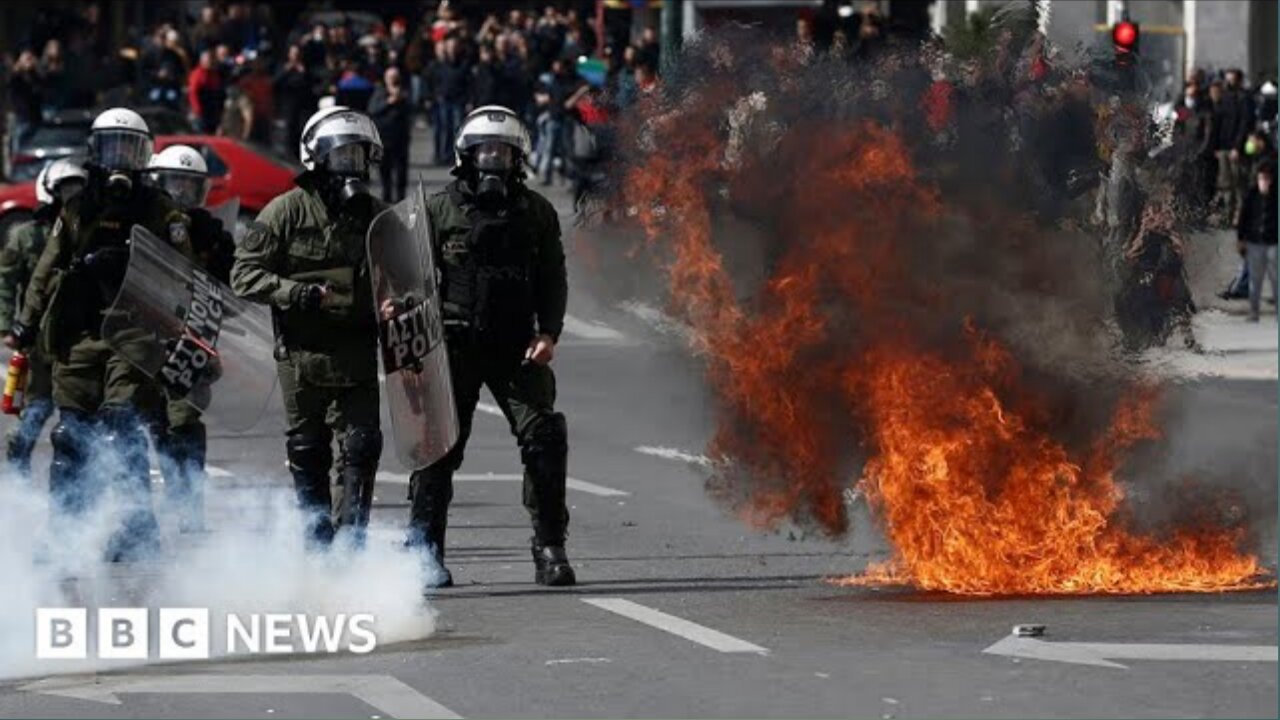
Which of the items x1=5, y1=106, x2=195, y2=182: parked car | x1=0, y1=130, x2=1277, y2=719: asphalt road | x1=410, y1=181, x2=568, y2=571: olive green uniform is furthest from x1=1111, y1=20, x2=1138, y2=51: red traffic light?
x1=410, y1=181, x2=568, y2=571: olive green uniform

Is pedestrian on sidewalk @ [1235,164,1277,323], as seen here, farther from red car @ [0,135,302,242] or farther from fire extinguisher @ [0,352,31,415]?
fire extinguisher @ [0,352,31,415]

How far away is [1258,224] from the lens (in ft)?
85.8

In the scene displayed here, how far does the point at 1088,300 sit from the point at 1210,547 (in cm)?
103

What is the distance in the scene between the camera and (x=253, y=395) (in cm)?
1288

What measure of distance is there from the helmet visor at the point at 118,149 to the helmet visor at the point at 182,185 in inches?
33.3

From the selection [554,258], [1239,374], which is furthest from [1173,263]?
[1239,374]

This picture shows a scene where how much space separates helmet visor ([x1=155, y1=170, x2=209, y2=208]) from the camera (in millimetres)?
13406

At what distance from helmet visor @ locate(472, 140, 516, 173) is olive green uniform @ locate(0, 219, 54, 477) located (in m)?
2.95

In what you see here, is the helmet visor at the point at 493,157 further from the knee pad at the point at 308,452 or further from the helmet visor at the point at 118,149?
the helmet visor at the point at 118,149

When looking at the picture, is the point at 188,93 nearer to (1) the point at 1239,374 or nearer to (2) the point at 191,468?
(1) the point at 1239,374

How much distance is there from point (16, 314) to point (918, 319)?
4489 mm

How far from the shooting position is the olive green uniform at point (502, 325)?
1173 cm

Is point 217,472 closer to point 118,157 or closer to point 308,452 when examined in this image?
point 118,157

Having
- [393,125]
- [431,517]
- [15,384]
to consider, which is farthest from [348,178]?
[393,125]
